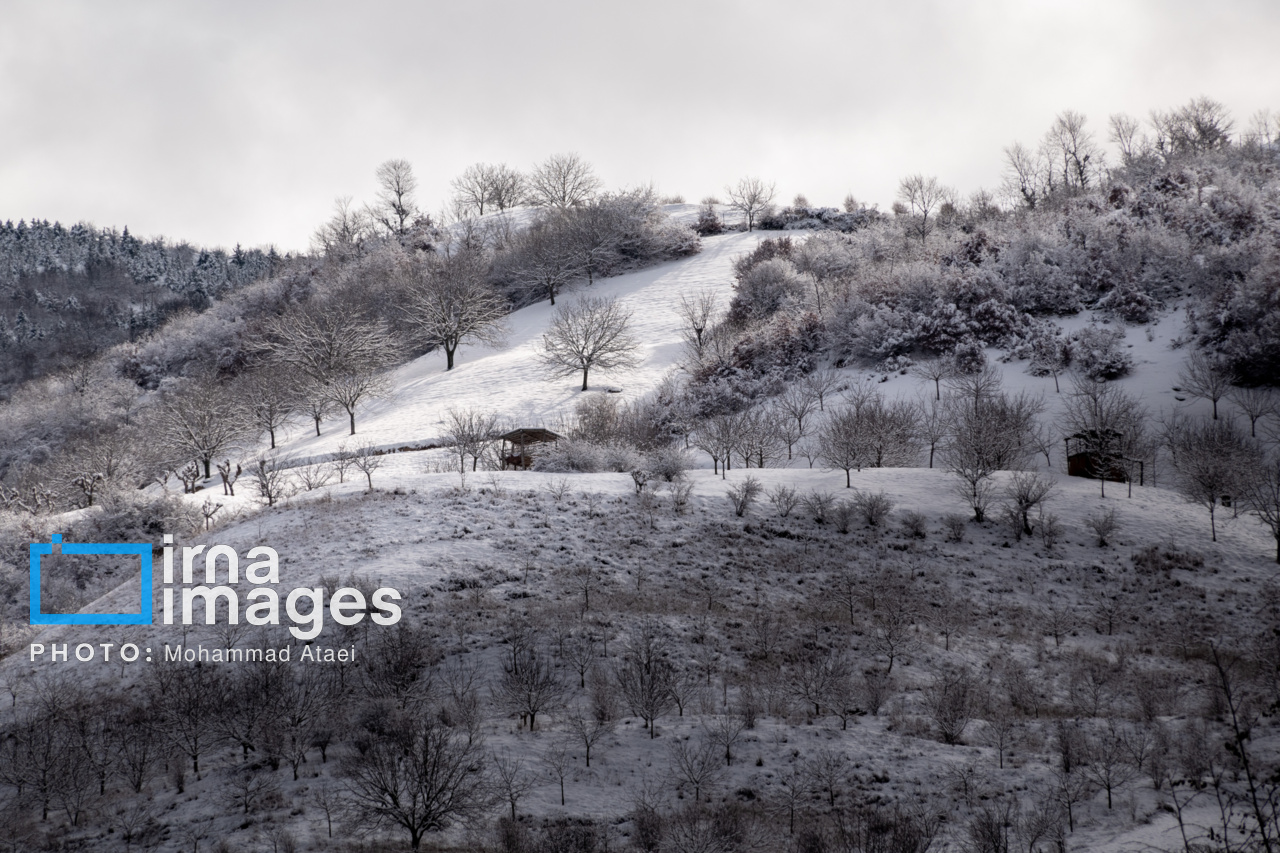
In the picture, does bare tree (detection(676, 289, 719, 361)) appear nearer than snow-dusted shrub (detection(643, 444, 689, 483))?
No

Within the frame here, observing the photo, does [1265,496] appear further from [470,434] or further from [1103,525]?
[470,434]

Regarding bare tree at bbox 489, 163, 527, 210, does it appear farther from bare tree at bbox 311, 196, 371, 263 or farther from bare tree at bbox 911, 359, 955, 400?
bare tree at bbox 911, 359, 955, 400

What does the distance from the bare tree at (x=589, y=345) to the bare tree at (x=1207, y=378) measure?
32213mm

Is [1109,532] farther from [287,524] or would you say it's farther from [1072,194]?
[1072,194]

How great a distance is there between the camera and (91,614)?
928 inches

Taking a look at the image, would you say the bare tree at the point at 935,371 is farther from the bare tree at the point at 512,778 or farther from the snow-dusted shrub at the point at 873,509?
the bare tree at the point at 512,778

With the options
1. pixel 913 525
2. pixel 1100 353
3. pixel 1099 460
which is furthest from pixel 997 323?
pixel 913 525

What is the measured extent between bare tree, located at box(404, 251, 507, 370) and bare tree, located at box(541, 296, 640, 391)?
7.69m

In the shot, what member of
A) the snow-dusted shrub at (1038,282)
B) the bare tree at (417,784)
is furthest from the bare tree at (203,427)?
the snow-dusted shrub at (1038,282)

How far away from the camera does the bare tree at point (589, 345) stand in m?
51.2

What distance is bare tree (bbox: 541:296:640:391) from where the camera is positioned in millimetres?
51188

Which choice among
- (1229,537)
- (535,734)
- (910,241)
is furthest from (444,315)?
(1229,537)

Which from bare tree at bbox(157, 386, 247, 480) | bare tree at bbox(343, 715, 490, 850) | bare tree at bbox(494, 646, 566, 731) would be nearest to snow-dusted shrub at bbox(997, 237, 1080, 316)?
bare tree at bbox(494, 646, 566, 731)

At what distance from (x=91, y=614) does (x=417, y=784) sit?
1733 cm
